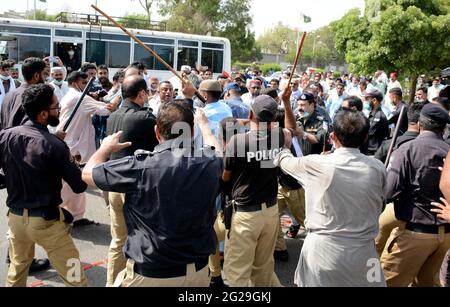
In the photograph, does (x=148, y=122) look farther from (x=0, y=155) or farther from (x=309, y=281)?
(x=309, y=281)

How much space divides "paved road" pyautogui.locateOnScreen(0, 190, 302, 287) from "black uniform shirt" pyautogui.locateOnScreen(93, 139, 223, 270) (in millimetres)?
2013

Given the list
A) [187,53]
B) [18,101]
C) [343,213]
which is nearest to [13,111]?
[18,101]

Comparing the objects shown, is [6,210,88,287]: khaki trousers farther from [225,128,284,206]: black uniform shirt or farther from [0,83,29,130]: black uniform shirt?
[0,83,29,130]: black uniform shirt

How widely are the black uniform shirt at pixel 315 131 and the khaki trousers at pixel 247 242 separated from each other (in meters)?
1.75

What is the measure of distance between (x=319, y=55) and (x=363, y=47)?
69.2 metres

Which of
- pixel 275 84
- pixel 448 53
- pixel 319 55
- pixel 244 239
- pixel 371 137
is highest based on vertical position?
pixel 319 55

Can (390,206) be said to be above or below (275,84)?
below

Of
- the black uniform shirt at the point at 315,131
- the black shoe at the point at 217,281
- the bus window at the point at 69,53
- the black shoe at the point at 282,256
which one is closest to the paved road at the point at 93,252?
the black shoe at the point at 282,256

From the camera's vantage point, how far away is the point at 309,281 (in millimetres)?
2883

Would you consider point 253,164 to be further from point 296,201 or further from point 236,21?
point 236,21

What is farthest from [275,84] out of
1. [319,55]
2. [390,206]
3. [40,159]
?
[319,55]

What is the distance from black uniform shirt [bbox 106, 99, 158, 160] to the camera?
3.85 metres

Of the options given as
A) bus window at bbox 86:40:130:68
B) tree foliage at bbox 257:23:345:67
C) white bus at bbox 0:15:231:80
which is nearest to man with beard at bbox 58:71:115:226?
white bus at bbox 0:15:231:80

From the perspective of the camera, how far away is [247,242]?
3.63 metres
